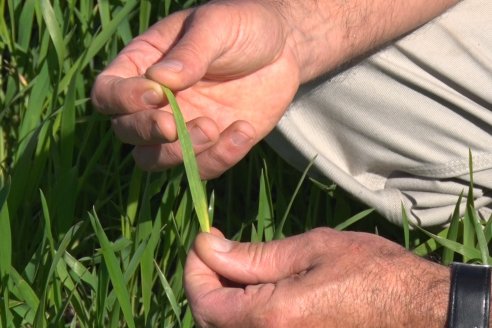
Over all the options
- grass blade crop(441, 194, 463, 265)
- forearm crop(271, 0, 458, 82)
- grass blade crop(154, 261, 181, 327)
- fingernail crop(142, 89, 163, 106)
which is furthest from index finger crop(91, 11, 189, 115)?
grass blade crop(441, 194, 463, 265)

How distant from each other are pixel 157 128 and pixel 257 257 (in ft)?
0.72

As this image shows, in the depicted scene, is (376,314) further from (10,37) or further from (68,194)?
(10,37)

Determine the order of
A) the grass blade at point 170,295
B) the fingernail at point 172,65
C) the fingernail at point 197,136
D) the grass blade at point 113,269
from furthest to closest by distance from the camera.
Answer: the grass blade at point 170,295, the grass blade at point 113,269, the fingernail at point 197,136, the fingernail at point 172,65

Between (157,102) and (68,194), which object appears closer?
(157,102)

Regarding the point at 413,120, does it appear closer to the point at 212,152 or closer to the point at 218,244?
the point at 212,152

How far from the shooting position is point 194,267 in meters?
1.68

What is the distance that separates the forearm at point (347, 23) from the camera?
2002 mm

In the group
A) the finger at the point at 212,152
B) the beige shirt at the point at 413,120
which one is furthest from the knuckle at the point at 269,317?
the beige shirt at the point at 413,120

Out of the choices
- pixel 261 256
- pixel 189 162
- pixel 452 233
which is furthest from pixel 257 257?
pixel 452 233

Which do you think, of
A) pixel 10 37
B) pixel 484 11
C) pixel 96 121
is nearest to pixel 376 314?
pixel 484 11

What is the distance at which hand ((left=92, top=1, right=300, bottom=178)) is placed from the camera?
65.4 inches

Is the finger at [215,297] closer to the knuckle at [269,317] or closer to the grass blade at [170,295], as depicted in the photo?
the knuckle at [269,317]

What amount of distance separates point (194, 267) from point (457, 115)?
705 millimetres

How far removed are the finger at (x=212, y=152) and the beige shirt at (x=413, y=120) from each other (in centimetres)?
41
